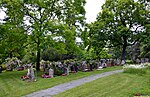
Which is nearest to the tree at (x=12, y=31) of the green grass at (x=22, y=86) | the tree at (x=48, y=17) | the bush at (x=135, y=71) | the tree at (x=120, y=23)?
the tree at (x=48, y=17)

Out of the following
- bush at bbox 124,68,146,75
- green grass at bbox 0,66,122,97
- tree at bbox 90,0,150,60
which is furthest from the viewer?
tree at bbox 90,0,150,60

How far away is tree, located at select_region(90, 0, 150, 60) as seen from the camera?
48.1m

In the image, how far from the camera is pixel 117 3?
Answer: 50031 millimetres

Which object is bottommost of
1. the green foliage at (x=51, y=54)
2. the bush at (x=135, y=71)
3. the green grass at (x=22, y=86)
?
the green grass at (x=22, y=86)

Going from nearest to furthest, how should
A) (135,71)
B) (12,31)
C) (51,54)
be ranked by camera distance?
(135,71) < (12,31) < (51,54)

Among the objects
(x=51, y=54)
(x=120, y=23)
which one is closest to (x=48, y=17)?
(x=51, y=54)

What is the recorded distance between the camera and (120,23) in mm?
50406

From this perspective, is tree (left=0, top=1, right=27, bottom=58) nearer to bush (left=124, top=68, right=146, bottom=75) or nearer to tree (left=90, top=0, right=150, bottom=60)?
bush (left=124, top=68, right=146, bottom=75)

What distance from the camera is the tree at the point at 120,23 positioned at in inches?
1893

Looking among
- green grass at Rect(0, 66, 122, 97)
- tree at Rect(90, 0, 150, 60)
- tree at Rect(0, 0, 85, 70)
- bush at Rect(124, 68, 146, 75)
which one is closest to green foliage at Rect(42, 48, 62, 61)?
tree at Rect(0, 0, 85, 70)

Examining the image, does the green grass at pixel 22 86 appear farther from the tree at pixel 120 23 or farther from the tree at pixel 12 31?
the tree at pixel 120 23

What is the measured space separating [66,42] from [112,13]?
69.8ft

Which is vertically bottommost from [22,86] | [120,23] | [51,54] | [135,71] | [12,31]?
[22,86]

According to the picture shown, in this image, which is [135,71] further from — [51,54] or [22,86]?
[22,86]
